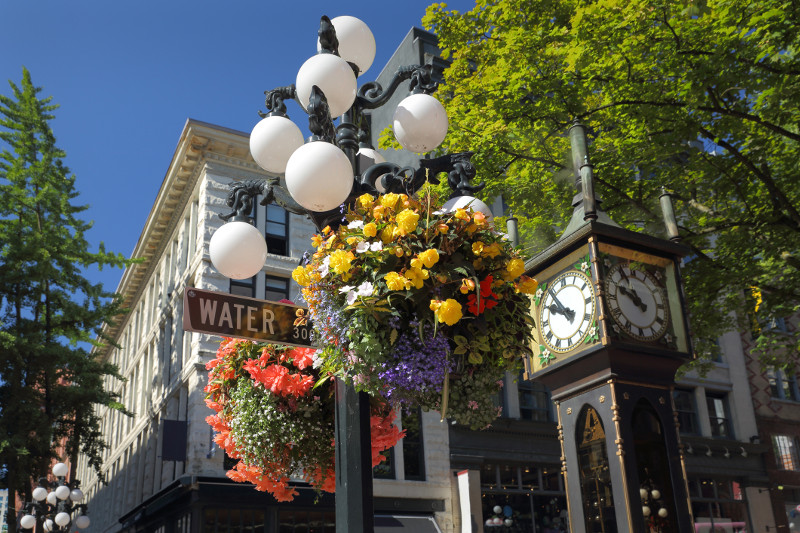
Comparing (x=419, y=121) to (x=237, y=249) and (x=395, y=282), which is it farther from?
(x=395, y=282)

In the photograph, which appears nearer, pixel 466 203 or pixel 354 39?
pixel 466 203

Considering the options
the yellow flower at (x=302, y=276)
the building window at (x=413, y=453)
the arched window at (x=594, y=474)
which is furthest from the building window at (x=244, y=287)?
the yellow flower at (x=302, y=276)

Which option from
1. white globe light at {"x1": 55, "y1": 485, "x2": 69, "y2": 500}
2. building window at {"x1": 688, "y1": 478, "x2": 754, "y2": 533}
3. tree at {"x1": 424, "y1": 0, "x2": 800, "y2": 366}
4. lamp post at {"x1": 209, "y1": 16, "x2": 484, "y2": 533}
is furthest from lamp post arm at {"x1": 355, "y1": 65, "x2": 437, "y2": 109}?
building window at {"x1": 688, "y1": 478, "x2": 754, "y2": 533}

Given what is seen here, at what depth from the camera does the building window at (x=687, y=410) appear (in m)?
28.8

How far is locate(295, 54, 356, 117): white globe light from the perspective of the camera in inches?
200

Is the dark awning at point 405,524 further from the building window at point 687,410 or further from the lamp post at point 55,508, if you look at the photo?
the building window at point 687,410

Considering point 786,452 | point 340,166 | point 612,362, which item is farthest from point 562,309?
point 786,452

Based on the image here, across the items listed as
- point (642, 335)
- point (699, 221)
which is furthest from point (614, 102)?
point (642, 335)

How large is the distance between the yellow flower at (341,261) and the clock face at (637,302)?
124 inches

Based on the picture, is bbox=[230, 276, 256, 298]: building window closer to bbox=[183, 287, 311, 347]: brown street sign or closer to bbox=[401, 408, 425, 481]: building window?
bbox=[401, 408, 425, 481]: building window

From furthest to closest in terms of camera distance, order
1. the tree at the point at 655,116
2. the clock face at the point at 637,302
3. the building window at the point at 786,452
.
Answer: the building window at the point at 786,452 → the tree at the point at 655,116 → the clock face at the point at 637,302

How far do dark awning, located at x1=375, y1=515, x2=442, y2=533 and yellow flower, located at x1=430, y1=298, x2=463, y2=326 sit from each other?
63.0 feet

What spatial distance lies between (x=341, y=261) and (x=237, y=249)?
160cm

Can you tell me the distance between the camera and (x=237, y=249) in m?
5.07
